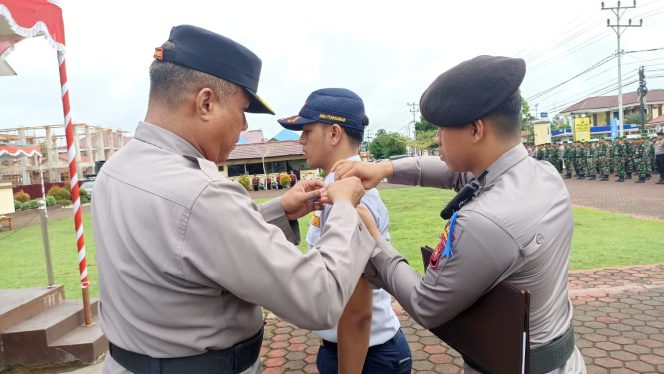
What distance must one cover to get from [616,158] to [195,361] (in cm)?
2216

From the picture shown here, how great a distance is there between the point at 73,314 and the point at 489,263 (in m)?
4.49

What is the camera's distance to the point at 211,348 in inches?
49.9

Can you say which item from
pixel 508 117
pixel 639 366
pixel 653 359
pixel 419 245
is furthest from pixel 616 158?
pixel 508 117

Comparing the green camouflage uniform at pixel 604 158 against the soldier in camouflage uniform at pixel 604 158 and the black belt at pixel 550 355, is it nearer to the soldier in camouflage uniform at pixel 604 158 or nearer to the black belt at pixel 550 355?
the soldier in camouflage uniform at pixel 604 158

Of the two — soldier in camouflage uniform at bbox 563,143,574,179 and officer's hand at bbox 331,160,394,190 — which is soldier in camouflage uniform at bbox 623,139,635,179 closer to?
soldier in camouflage uniform at bbox 563,143,574,179

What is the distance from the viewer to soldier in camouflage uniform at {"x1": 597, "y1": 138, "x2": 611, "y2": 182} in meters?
19.9

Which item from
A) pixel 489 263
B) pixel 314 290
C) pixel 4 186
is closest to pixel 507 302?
pixel 489 263

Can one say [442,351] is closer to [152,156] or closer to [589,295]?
[589,295]

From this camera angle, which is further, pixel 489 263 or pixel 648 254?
pixel 648 254

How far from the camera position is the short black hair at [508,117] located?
1.39 metres

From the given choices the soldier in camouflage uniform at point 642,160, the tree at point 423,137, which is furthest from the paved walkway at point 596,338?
the tree at point 423,137

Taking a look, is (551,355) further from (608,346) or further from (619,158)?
(619,158)

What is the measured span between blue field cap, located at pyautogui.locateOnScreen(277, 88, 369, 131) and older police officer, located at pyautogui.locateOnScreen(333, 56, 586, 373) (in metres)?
0.72

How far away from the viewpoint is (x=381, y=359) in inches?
78.7
